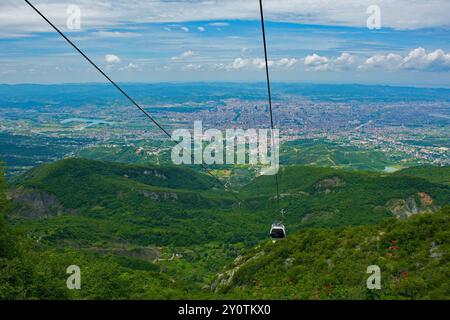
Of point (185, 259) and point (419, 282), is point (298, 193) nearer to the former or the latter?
point (185, 259)

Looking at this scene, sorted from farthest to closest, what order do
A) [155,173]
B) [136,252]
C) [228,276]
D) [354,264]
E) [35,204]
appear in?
[155,173] < [35,204] < [136,252] < [228,276] < [354,264]

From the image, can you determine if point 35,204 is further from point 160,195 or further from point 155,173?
point 155,173

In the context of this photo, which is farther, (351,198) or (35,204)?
(35,204)

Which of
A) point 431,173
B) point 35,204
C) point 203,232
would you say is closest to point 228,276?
point 203,232

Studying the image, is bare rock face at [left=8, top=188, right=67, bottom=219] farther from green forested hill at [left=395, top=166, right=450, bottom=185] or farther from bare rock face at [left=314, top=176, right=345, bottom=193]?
green forested hill at [left=395, top=166, right=450, bottom=185]

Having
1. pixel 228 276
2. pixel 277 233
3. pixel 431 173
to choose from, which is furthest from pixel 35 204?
pixel 431 173

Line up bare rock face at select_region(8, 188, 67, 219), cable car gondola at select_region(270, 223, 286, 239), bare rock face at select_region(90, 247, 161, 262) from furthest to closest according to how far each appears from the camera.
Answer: bare rock face at select_region(8, 188, 67, 219), bare rock face at select_region(90, 247, 161, 262), cable car gondola at select_region(270, 223, 286, 239)

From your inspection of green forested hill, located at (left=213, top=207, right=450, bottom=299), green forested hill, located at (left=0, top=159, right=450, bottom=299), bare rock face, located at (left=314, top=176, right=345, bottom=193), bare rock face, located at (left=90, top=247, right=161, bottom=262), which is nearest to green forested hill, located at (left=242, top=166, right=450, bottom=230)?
bare rock face, located at (left=314, top=176, right=345, bottom=193)

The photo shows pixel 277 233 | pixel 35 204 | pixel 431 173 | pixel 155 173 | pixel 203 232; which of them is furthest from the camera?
pixel 155 173

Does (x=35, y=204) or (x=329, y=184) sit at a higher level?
(x=329, y=184)

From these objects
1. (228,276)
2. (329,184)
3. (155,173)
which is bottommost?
(155,173)
